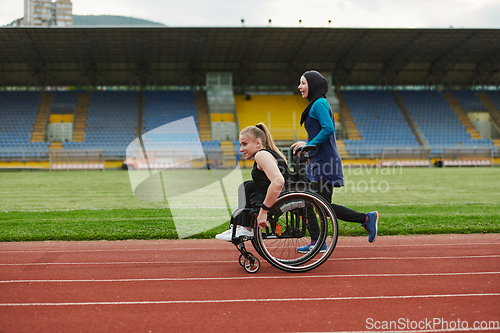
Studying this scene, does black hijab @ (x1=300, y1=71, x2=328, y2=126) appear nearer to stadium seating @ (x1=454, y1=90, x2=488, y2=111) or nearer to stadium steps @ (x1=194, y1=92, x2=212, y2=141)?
stadium steps @ (x1=194, y1=92, x2=212, y2=141)

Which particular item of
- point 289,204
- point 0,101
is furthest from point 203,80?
point 289,204

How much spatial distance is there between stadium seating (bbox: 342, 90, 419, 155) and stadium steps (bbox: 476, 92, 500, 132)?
309 inches

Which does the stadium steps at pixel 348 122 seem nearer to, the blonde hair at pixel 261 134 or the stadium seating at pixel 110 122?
the stadium seating at pixel 110 122

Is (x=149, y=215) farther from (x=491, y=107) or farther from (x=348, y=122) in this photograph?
(x=491, y=107)

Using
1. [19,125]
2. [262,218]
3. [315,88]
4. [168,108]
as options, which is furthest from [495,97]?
[262,218]

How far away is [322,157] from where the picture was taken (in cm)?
470

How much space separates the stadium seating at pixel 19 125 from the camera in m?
31.5

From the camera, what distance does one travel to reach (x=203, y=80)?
136 feet

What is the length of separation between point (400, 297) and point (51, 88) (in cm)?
4159

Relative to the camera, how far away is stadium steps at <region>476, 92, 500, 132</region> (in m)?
39.4

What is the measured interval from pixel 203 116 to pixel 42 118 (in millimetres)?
12493

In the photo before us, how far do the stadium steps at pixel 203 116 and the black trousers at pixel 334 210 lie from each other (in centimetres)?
3053

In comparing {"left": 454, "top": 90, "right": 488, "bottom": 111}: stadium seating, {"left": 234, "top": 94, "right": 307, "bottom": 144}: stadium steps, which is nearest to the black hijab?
{"left": 234, "top": 94, "right": 307, "bottom": 144}: stadium steps

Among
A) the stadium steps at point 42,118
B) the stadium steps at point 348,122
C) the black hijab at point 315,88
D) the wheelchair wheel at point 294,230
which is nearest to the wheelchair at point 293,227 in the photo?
the wheelchair wheel at point 294,230
